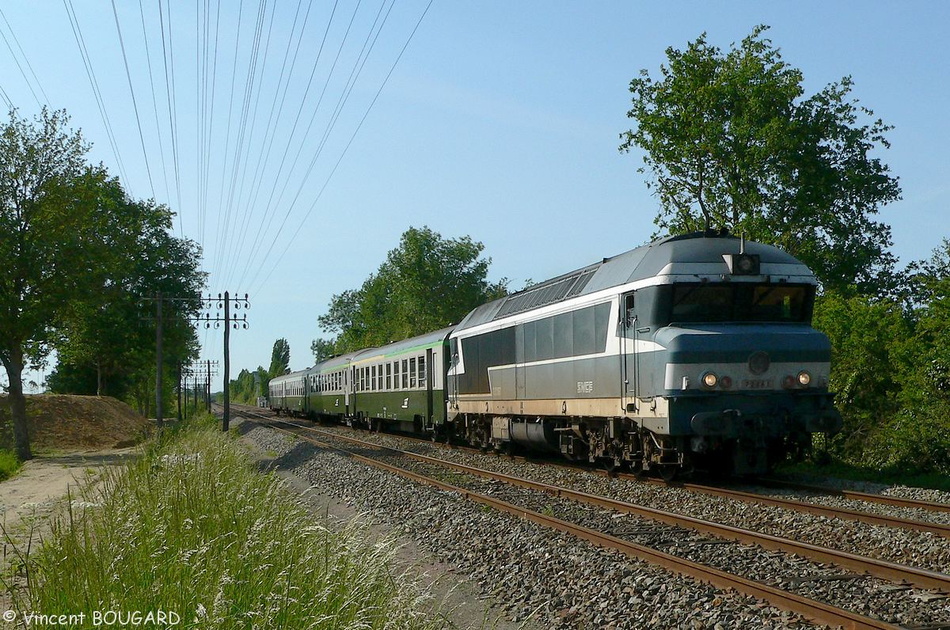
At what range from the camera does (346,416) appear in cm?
4047

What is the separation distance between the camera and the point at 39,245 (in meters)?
28.0

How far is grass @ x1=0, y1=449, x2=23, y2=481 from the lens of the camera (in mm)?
24216

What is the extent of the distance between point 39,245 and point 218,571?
998 inches

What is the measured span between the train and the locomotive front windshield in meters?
0.02

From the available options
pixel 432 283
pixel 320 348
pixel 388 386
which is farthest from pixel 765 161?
pixel 320 348

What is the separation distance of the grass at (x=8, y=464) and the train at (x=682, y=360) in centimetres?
1475

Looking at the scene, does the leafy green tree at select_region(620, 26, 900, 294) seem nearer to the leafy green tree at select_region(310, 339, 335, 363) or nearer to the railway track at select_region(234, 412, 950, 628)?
the railway track at select_region(234, 412, 950, 628)

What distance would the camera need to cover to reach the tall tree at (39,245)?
1088 inches

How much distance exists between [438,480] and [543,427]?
258 centimetres

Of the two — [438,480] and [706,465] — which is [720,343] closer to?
[706,465]

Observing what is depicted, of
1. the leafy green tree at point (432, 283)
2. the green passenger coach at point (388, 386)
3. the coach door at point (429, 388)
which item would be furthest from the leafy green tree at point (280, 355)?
the coach door at point (429, 388)

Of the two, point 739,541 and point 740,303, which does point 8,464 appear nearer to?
point 740,303

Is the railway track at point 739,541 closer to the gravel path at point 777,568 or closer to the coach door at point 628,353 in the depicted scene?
the gravel path at point 777,568

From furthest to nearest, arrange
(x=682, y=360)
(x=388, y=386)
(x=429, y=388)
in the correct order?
(x=388, y=386)
(x=429, y=388)
(x=682, y=360)
